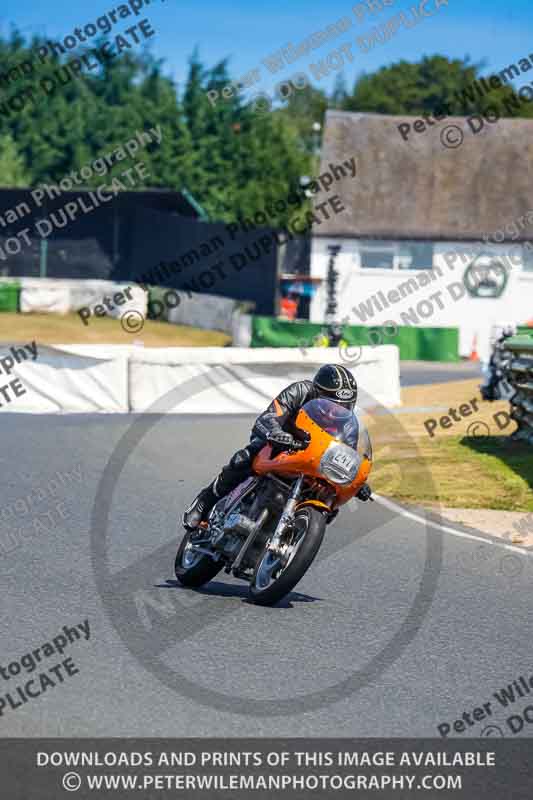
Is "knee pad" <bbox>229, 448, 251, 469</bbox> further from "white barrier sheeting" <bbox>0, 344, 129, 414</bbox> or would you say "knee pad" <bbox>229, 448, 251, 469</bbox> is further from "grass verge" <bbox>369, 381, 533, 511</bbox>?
"white barrier sheeting" <bbox>0, 344, 129, 414</bbox>

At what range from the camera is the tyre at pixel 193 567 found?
9336 millimetres

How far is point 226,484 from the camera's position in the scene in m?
9.44

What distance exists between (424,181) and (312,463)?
44.4 metres

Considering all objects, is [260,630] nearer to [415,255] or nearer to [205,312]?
[205,312]

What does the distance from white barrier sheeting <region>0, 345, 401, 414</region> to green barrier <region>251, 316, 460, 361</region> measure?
542 inches

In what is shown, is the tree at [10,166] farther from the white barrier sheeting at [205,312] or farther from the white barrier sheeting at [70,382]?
the white barrier sheeting at [70,382]

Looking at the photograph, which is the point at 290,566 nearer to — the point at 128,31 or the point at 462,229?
the point at 128,31

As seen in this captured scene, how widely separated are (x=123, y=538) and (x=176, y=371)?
43.1 ft

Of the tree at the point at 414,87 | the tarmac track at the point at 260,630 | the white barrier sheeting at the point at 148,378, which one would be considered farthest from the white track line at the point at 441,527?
the tree at the point at 414,87
